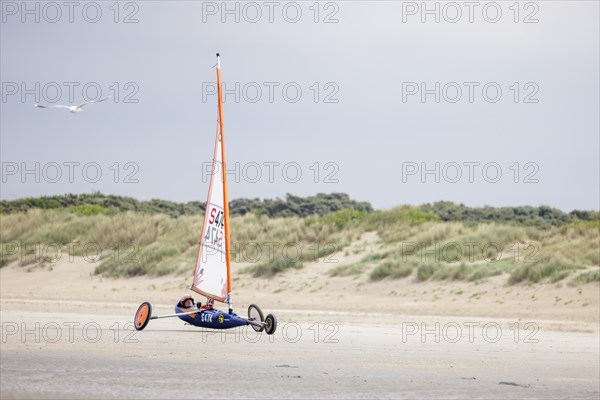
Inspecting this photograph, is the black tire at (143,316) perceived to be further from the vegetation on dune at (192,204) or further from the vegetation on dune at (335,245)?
the vegetation on dune at (192,204)

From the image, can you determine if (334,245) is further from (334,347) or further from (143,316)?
(334,347)

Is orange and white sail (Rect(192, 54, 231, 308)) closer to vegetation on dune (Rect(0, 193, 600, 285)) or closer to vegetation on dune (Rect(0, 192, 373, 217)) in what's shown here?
vegetation on dune (Rect(0, 193, 600, 285))

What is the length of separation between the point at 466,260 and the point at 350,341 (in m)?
12.5

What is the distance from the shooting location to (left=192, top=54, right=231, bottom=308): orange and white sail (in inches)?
761

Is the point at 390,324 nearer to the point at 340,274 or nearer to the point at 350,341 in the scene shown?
the point at 350,341

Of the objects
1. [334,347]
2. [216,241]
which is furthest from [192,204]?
[334,347]

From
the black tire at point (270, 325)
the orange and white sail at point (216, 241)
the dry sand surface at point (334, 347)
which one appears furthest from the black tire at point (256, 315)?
the orange and white sail at point (216, 241)

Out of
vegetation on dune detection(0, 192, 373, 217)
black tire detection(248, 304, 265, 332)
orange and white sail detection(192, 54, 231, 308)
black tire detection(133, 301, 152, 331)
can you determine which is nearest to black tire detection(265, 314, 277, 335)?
black tire detection(248, 304, 265, 332)

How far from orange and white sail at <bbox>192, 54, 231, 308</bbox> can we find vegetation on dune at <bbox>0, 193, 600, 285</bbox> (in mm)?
10150

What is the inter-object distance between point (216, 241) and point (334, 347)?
11.7ft

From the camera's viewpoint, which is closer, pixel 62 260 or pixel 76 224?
pixel 62 260

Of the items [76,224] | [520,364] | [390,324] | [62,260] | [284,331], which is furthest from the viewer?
[76,224]

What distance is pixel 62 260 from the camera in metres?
37.5

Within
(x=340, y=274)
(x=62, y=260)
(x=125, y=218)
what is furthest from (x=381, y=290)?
(x=125, y=218)
